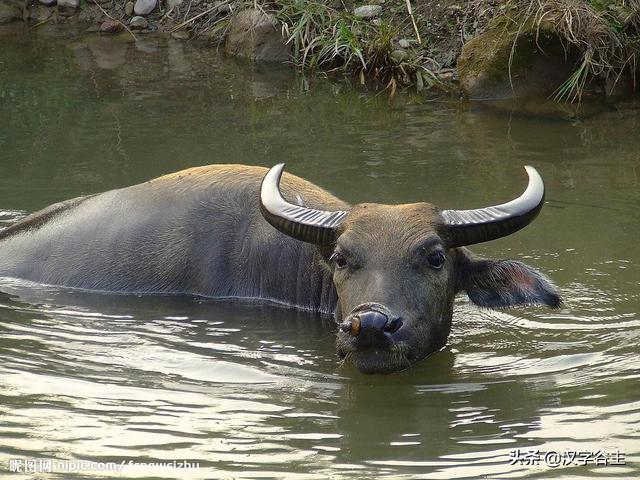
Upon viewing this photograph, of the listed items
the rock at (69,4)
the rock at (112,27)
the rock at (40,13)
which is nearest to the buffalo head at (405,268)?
the rock at (112,27)

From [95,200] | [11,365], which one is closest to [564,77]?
[95,200]

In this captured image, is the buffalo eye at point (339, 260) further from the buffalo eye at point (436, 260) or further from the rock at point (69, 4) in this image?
the rock at point (69, 4)

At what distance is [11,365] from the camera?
6.73m

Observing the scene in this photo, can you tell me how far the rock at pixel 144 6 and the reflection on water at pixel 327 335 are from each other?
3902 millimetres

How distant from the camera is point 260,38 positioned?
15.0 m

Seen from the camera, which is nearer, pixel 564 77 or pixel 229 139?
pixel 229 139

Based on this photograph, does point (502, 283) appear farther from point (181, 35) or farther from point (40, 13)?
point (40, 13)

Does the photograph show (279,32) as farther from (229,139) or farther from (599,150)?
(599,150)

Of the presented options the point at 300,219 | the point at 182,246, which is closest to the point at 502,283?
the point at 300,219

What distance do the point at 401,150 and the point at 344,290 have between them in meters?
4.84

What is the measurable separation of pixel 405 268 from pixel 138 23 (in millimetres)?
11135

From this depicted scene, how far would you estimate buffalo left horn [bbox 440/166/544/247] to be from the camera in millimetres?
6602

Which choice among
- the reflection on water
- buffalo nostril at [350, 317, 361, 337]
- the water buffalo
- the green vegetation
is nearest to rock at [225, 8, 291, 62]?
the green vegetation

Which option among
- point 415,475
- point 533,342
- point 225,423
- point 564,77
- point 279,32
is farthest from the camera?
point 279,32
